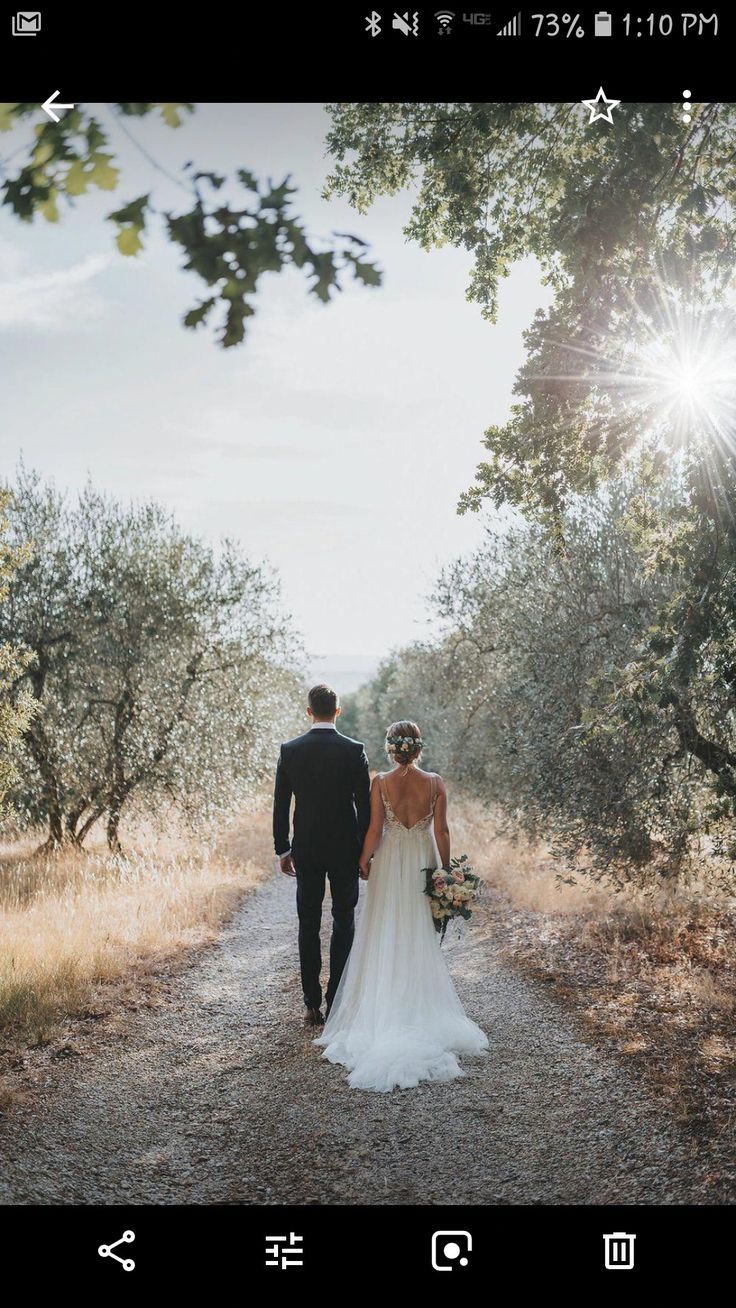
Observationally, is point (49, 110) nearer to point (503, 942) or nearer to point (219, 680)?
point (503, 942)

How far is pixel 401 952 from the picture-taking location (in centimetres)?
678

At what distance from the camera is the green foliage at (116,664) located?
1489 cm

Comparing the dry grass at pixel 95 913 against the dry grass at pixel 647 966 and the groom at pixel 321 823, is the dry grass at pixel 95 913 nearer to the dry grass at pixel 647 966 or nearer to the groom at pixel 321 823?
the groom at pixel 321 823

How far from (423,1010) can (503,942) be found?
4.44 m

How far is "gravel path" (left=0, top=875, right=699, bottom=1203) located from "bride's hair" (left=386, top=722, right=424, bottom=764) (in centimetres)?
237

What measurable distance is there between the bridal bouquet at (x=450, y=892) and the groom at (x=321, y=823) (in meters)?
0.72
